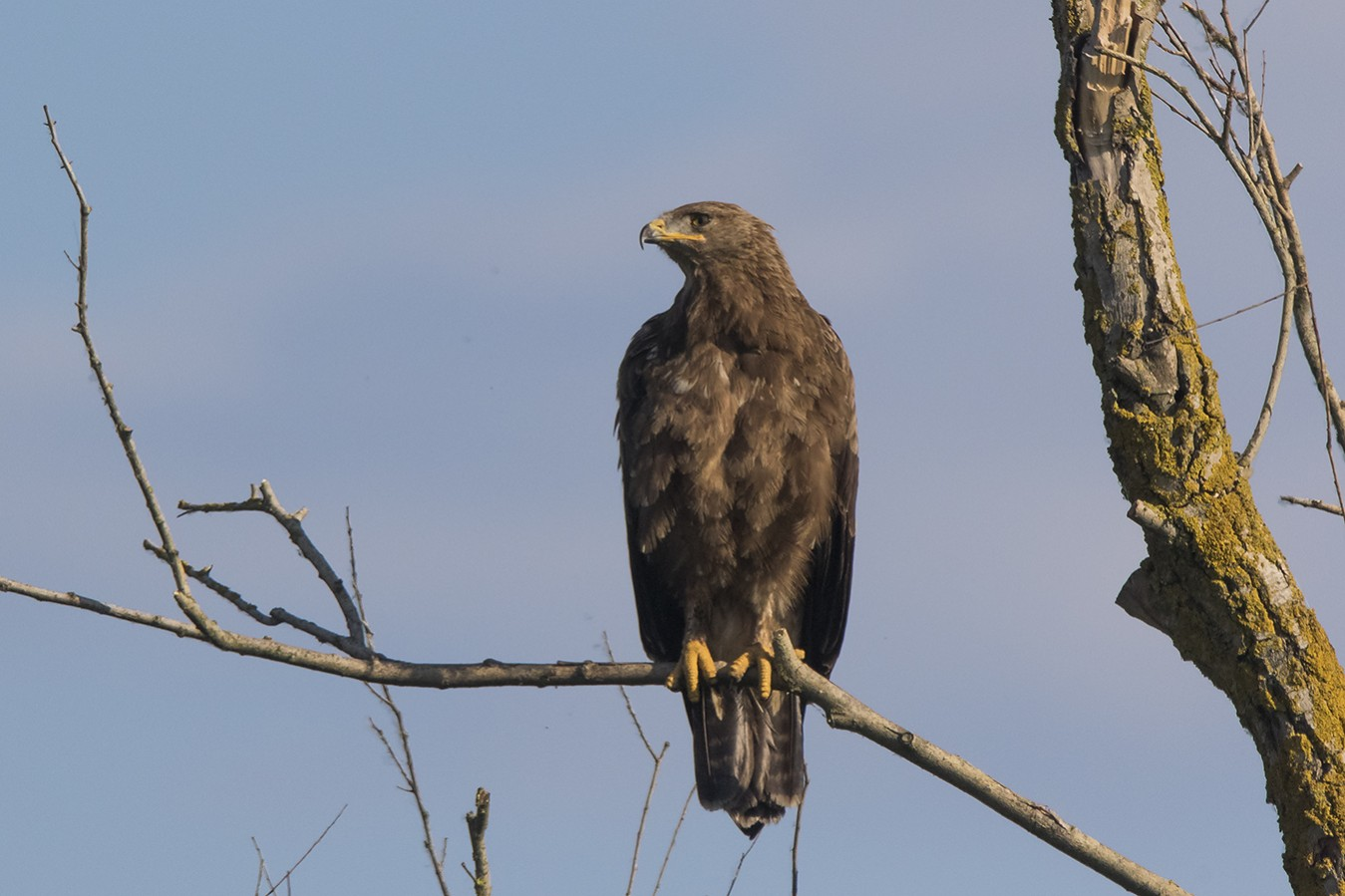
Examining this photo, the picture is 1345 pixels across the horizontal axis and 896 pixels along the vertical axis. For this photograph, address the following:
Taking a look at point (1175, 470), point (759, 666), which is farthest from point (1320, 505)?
point (759, 666)

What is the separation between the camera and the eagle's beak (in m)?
6.30

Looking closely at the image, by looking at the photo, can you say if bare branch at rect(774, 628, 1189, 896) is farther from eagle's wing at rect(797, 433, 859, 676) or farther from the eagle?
eagle's wing at rect(797, 433, 859, 676)

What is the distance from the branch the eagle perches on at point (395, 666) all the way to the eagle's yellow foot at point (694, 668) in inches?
39.1

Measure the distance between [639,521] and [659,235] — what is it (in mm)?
1246

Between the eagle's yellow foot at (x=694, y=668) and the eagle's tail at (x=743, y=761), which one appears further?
the eagle's tail at (x=743, y=761)

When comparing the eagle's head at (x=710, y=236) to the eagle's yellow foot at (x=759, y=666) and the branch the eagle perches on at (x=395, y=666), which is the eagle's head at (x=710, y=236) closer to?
the eagle's yellow foot at (x=759, y=666)

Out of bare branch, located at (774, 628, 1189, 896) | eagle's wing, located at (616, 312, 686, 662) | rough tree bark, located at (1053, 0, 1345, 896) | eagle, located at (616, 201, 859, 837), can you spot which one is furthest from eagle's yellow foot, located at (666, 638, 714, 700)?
rough tree bark, located at (1053, 0, 1345, 896)

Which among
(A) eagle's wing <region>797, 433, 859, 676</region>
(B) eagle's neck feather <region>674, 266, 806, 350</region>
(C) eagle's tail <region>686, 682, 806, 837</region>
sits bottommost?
(C) eagle's tail <region>686, 682, 806, 837</region>

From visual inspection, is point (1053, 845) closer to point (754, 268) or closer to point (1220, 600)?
point (1220, 600)

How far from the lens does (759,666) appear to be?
534 cm

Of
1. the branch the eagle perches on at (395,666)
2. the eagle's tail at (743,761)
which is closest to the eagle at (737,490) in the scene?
the eagle's tail at (743,761)

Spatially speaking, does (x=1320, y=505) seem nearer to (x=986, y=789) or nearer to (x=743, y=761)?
(x=986, y=789)

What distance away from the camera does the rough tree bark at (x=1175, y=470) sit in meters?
3.50

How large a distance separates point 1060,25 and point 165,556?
2.73m
